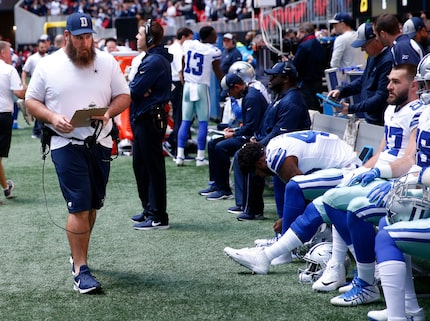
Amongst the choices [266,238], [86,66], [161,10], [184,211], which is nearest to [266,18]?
[184,211]

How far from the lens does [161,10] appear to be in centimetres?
3775

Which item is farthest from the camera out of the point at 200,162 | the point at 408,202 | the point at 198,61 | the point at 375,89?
the point at 198,61

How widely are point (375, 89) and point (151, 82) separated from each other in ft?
6.34

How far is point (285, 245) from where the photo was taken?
5.46 m

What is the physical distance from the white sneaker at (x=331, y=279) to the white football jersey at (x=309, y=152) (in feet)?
3.26

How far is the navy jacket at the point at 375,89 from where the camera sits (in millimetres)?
6648

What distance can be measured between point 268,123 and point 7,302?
308 cm

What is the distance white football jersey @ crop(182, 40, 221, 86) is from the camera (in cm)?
1144

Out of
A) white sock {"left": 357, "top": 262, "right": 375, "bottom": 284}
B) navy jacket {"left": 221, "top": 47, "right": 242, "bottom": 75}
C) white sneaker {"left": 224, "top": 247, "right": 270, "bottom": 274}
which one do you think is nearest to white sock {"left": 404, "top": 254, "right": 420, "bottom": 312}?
white sock {"left": 357, "top": 262, "right": 375, "bottom": 284}

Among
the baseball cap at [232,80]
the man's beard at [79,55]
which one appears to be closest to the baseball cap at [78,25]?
the man's beard at [79,55]

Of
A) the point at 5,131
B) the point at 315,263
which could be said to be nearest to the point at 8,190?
the point at 5,131

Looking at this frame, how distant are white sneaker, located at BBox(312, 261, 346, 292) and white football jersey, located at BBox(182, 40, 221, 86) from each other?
21.3ft

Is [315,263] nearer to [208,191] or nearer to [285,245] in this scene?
[285,245]

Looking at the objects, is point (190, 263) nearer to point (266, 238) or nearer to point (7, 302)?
point (266, 238)
